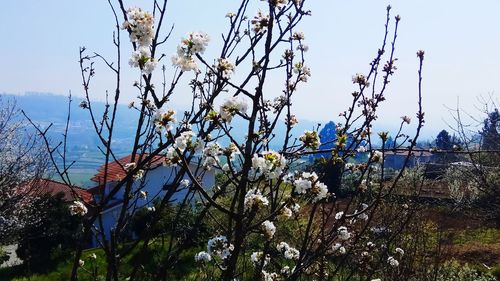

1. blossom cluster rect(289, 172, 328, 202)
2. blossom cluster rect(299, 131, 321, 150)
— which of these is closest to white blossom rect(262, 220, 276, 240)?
blossom cluster rect(289, 172, 328, 202)

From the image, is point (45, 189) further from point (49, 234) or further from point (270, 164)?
point (270, 164)

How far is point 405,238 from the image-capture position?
680cm

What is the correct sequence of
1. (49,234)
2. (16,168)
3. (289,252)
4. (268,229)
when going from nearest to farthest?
(268,229) < (289,252) < (49,234) < (16,168)

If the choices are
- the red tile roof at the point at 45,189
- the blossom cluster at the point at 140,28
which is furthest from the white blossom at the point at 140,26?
the red tile roof at the point at 45,189

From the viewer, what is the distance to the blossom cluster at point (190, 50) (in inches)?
103

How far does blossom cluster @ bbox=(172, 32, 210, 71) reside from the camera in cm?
261

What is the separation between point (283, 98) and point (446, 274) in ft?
20.0

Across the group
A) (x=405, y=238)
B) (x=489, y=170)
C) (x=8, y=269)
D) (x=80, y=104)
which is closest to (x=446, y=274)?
(x=405, y=238)

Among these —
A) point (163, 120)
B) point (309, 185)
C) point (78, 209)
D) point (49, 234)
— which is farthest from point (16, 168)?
point (309, 185)

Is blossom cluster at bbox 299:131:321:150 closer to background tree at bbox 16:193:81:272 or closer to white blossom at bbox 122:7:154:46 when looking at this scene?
white blossom at bbox 122:7:154:46

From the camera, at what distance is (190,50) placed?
262 cm

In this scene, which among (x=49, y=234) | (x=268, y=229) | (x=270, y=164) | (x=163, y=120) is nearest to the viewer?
(x=270, y=164)

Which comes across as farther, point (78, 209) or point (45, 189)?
point (45, 189)

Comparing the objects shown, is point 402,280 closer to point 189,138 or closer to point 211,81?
point 211,81
